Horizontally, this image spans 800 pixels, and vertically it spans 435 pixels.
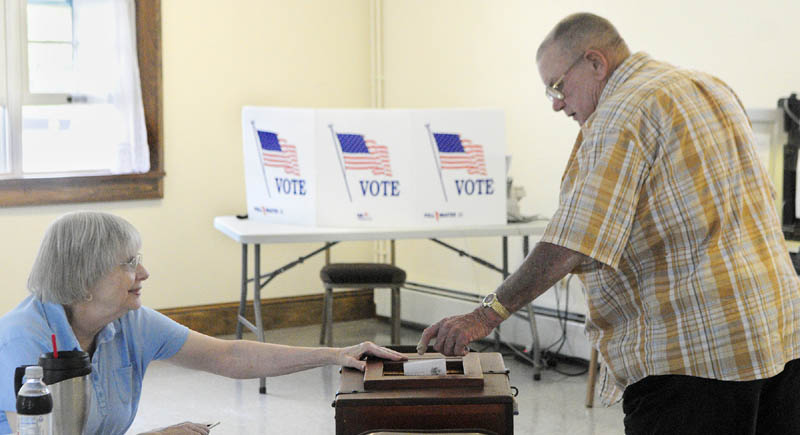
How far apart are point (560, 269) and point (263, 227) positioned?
2.62 metres

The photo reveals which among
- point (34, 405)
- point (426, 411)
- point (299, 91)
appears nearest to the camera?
point (34, 405)

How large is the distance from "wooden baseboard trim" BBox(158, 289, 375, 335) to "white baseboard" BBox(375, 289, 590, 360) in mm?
125

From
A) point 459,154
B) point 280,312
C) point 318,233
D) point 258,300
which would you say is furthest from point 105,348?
point 280,312

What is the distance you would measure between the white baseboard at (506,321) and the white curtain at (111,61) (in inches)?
68.7

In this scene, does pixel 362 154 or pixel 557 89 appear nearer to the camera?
pixel 557 89

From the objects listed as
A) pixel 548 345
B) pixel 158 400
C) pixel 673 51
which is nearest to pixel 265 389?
pixel 158 400

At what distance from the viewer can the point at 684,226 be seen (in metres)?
1.80

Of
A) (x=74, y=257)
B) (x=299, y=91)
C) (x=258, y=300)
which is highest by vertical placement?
(x=299, y=91)

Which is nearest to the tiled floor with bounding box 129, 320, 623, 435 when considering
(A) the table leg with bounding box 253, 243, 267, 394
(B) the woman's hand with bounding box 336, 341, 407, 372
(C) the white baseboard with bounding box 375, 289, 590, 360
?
(A) the table leg with bounding box 253, 243, 267, 394

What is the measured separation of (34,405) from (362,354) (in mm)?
750

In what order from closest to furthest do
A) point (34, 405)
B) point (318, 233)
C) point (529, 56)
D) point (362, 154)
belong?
1. point (34, 405)
2. point (318, 233)
3. point (362, 154)
4. point (529, 56)

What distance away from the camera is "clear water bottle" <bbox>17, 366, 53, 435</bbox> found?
1.46m

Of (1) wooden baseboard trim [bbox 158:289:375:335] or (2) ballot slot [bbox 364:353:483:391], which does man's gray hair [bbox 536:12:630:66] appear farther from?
(1) wooden baseboard trim [bbox 158:289:375:335]

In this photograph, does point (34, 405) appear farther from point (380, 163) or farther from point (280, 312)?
point (280, 312)
